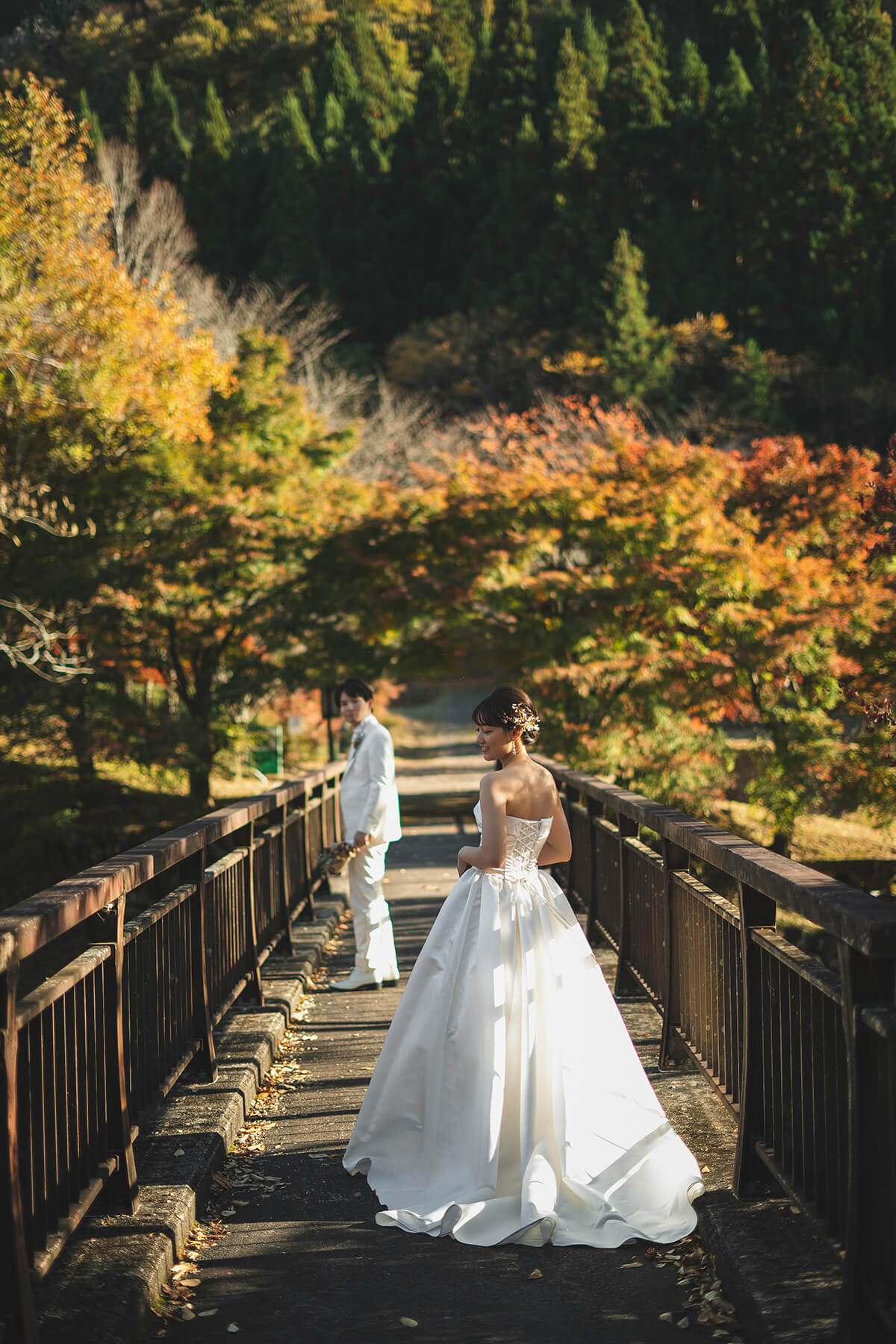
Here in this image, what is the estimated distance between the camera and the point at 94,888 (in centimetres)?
310

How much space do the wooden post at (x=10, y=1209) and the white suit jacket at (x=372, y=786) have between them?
13.7ft

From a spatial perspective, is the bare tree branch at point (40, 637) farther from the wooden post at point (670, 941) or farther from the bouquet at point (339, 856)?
the wooden post at point (670, 941)

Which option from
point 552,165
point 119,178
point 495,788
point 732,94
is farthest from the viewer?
point 732,94

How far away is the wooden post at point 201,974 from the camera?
4.65 metres

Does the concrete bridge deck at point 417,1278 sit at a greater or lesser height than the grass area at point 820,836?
greater

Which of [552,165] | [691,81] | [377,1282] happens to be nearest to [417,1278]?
[377,1282]

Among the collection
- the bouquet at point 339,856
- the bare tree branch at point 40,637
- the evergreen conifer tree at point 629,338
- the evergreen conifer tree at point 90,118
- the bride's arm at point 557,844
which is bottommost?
the bouquet at point 339,856

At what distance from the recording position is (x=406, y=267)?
132ft

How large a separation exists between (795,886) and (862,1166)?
2.11 ft

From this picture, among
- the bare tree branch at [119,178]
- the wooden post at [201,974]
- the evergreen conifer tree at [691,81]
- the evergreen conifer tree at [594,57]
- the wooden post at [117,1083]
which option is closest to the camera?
the wooden post at [117,1083]

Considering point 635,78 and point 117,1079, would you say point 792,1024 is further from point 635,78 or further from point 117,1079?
point 635,78

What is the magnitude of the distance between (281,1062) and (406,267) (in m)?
38.3

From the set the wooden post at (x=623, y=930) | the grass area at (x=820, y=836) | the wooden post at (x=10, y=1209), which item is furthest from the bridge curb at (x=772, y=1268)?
the grass area at (x=820, y=836)

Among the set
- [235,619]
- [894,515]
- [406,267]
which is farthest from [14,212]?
[406,267]
